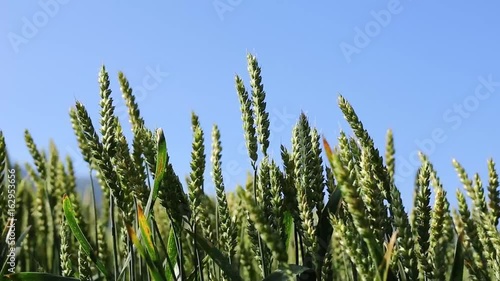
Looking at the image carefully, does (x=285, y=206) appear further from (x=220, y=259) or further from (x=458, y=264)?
(x=458, y=264)

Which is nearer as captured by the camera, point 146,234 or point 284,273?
point 284,273

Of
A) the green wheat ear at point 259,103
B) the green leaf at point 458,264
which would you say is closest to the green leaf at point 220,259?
the green wheat ear at point 259,103

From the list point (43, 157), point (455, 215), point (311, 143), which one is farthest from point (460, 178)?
point (43, 157)

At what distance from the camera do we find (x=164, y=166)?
1.31 meters

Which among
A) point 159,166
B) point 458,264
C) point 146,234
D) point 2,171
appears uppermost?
point 2,171

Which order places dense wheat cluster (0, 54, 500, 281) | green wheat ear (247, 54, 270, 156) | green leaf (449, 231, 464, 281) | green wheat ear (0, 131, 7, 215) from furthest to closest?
green wheat ear (0, 131, 7, 215)
green wheat ear (247, 54, 270, 156)
green leaf (449, 231, 464, 281)
dense wheat cluster (0, 54, 500, 281)

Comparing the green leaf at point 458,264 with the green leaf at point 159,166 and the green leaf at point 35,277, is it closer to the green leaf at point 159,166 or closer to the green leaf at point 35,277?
the green leaf at point 159,166

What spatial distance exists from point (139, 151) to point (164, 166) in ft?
0.52

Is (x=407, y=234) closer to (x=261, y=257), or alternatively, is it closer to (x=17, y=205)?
(x=261, y=257)

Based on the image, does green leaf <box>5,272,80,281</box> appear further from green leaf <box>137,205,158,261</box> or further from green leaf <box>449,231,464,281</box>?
green leaf <box>449,231,464,281</box>

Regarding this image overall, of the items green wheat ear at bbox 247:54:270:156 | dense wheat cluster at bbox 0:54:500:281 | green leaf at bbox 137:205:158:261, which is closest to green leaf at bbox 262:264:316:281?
dense wheat cluster at bbox 0:54:500:281

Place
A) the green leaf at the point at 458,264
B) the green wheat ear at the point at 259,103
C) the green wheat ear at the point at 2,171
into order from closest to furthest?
1. the green leaf at the point at 458,264
2. the green wheat ear at the point at 259,103
3. the green wheat ear at the point at 2,171

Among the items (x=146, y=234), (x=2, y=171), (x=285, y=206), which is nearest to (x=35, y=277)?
(x=146, y=234)

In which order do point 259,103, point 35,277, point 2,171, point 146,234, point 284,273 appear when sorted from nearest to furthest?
point 284,273, point 146,234, point 35,277, point 259,103, point 2,171
